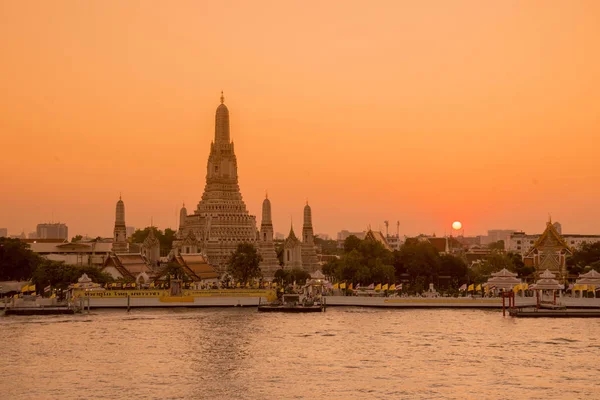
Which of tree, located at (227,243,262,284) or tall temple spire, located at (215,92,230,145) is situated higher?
tall temple spire, located at (215,92,230,145)

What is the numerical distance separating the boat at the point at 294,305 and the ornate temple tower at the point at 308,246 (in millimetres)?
42879

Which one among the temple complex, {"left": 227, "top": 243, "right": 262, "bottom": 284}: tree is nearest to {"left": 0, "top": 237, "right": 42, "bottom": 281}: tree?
{"left": 227, "top": 243, "right": 262, "bottom": 284}: tree

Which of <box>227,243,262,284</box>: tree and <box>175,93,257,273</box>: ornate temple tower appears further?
<box>175,93,257,273</box>: ornate temple tower

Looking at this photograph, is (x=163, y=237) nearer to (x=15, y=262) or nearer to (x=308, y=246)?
(x=308, y=246)

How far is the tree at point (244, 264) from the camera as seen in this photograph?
99.4 meters

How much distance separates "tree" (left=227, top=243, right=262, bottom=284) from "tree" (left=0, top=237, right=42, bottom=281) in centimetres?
2134

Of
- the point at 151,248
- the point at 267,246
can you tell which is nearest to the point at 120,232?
the point at 151,248

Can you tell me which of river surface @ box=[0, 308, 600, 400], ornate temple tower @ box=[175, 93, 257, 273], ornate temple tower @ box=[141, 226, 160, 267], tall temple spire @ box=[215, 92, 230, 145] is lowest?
river surface @ box=[0, 308, 600, 400]

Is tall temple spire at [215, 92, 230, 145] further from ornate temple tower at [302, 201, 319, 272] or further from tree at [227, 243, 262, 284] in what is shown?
tree at [227, 243, 262, 284]

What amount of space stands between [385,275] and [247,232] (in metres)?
30.8

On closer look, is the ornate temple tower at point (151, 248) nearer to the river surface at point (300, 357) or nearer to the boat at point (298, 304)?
the boat at point (298, 304)

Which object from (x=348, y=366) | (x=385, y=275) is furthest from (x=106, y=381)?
(x=385, y=275)

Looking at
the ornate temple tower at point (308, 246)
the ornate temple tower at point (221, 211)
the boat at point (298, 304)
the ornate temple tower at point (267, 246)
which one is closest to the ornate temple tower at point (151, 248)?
the ornate temple tower at point (221, 211)

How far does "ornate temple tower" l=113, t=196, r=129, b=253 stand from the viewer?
11725 centimetres
